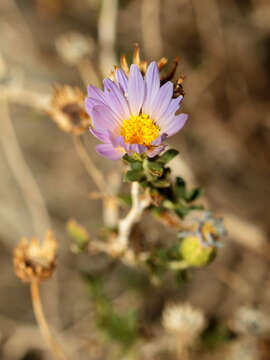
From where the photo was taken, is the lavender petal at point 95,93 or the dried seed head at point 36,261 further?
the dried seed head at point 36,261

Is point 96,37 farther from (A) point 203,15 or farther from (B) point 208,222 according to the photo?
(B) point 208,222

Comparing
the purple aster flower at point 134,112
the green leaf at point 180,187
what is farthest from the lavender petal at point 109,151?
the green leaf at point 180,187

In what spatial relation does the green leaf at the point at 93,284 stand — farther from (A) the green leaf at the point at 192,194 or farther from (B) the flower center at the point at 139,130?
(B) the flower center at the point at 139,130

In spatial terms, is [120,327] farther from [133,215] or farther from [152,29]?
[152,29]

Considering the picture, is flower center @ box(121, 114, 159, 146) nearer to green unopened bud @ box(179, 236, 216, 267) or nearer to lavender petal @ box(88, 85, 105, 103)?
lavender petal @ box(88, 85, 105, 103)

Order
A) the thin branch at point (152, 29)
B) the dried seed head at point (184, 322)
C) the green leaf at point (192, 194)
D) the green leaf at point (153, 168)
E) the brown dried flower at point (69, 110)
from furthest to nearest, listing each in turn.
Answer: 1. the thin branch at point (152, 29)
2. the dried seed head at point (184, 322)
3. the brown dried flower at point (69, 110)
4. the green leaf at point (192, 194)
5. the green leaf at point (153, 168)
